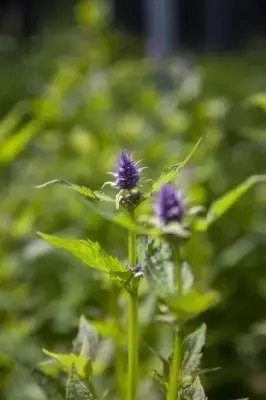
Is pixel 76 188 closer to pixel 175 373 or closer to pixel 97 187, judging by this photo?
pixel 175 373

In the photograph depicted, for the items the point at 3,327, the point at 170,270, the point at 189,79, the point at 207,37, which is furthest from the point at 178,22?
the point at 170,270

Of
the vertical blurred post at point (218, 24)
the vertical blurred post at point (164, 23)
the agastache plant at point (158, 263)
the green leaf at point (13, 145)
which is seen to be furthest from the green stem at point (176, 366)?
the vertical blurred post at point (218, 24)

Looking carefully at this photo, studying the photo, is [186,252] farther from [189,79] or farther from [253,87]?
[253,87]

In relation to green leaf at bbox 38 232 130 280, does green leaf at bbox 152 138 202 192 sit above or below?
above

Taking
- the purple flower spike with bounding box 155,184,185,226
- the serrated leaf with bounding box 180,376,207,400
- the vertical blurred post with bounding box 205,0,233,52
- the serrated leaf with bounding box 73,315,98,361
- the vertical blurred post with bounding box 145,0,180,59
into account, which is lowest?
the serrated leaf with bounding box 180,376,207,400

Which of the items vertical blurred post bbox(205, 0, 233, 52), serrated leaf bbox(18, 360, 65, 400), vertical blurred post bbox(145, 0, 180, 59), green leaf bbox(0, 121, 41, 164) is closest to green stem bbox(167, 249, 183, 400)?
serrated leaf bbox(18, 360, 65, 400)

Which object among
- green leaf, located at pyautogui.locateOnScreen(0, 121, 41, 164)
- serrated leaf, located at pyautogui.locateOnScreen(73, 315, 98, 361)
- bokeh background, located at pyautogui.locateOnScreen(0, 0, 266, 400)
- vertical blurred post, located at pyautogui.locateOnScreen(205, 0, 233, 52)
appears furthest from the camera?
vertical blurred post, located at pyautogui.locateOnScreen(205, 0, 233, 52)

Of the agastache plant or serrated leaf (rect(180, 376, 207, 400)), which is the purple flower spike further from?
serrated leaf (rect(180, 376, 207, 400))
